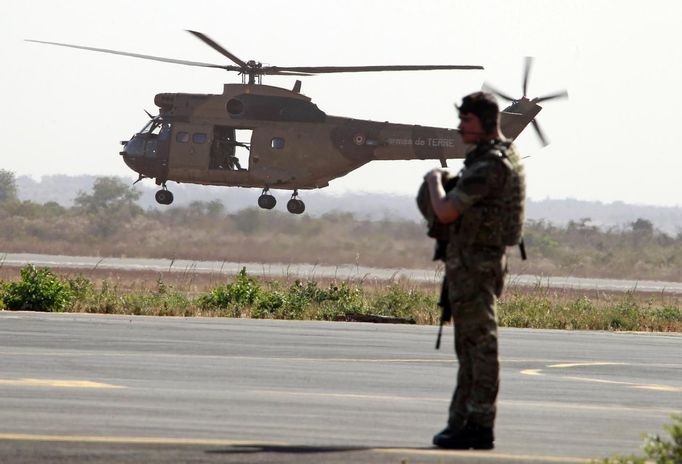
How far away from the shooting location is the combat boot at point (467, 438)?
10.5m

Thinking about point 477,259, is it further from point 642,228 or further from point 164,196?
point 642,228

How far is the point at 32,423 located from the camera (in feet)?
36.1

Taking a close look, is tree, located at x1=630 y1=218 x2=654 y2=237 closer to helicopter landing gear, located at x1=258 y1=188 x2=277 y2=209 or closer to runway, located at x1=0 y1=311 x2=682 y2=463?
helicopter landing gear, located at x1=258 y1=188 x2=277 y2=209

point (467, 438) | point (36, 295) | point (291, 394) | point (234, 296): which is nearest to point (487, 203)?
point (467, 438)

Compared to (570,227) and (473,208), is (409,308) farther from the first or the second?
(570,227)

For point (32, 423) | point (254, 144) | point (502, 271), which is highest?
point (254, 144)

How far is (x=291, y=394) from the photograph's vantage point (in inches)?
535

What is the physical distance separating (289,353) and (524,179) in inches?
303

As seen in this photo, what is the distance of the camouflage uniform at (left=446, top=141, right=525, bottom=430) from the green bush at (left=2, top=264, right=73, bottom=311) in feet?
52.4

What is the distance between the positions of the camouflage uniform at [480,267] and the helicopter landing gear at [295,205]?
38.4 meters

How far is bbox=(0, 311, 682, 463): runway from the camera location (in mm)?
10258

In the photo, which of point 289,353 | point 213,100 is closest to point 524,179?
point 289,353

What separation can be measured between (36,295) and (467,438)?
16393mm

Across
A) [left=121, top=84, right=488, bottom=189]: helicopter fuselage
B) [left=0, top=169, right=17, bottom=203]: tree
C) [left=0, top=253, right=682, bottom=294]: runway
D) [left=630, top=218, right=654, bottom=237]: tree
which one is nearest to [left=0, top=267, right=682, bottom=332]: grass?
[left=121, top=84, right=488, bottom=189]: helicopter fuselage
